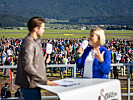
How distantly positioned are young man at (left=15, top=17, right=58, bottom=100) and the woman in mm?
726

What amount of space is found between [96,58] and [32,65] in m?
1.00

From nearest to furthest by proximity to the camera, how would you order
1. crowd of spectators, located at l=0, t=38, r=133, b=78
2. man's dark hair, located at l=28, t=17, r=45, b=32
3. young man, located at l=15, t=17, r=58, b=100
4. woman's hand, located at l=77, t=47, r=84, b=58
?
young man, located at l=15, t=17, r=58, b=100
man's dark hair, located at l=28, t=17, r=45, b=32
woman's hand, located at l=77, t=47, r=84, b=58
crowd of spectators, located at l=0, t=38, r=133, b=78

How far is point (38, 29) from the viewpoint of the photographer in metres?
3.93

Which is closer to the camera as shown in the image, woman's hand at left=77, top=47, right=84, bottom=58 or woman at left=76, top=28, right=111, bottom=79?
woman at left=76, top=28, right=111, bottom=79

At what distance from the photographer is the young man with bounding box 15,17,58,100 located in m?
3.72

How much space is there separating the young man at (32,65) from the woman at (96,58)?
0.73 metres

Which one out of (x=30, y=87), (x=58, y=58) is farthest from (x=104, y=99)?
(x=58, y=58)

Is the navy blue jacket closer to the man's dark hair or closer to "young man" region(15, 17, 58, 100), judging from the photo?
"young man" region(15, 17, 58, 100)

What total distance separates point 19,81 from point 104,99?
3.57 feet

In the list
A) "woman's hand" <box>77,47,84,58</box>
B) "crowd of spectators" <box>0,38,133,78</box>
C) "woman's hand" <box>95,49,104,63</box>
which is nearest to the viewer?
"woman's hand" <box>95,49,104,63</box>

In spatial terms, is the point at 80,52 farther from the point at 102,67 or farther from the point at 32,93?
the point at 32,93

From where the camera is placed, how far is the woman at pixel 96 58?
418 cm

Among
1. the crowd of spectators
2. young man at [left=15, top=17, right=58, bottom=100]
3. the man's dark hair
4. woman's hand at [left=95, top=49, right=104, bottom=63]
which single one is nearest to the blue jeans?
young man at [left=15, top=17, right=58, bottom=100]

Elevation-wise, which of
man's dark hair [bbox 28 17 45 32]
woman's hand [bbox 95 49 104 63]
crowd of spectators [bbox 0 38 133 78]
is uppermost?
man's dark hair [bbox 28 17 45 32]
